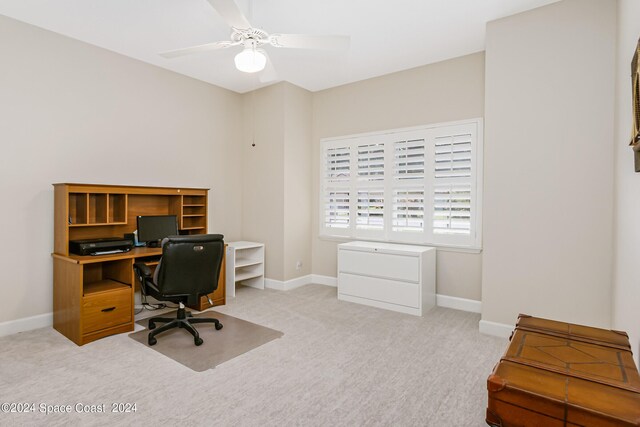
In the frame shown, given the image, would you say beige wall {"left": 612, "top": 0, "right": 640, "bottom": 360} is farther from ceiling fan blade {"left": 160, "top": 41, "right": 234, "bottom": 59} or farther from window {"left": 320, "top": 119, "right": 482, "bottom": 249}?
ceiling fan blade {"left": 160, "top": 41, "right": 234, "bottom": 59}

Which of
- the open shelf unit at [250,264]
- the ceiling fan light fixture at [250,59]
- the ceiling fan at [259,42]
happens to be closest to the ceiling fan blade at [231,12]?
the ceiling fan at [259,42]

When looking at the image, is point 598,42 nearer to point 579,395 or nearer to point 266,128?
point 579,395

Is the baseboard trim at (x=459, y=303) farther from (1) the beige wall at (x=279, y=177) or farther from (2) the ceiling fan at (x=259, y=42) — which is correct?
(2) the ceiling fan at (x=259, y=42)

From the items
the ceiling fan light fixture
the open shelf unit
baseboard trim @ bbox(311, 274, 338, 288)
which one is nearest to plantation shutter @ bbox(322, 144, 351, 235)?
baseboard trim @ bbox(311, 274, 338, 288)

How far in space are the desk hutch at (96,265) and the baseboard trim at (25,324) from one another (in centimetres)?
11

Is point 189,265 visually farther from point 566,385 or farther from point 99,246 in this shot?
point 566,385

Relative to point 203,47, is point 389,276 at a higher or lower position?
lower

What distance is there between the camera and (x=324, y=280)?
17.1ft

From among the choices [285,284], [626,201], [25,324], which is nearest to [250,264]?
[285,284]

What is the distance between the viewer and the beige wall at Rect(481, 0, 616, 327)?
2.80m

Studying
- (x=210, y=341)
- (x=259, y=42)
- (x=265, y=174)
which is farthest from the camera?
(x=265, y=174)

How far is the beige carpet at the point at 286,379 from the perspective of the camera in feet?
6.69

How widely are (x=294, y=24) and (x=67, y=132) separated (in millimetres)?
2506

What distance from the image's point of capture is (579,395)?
1.16m
